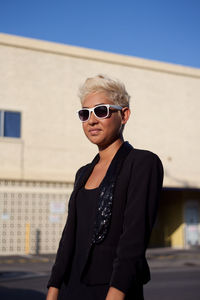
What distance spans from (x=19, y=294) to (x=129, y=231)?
801 centimetres

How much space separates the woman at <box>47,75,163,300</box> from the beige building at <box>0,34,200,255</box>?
18.3m

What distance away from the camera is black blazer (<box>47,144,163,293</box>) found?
198 cm

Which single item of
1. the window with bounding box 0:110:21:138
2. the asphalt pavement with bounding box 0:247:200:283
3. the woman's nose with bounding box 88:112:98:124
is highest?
A: the window with bounding box 0:110:21:138

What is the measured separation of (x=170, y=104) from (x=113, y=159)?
23.1m

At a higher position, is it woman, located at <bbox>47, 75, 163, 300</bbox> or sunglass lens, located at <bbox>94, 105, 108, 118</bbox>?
sunglass lens, located at <bbox>94, 105, 108, 118</bbox>

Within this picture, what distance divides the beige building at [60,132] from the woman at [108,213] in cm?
1830

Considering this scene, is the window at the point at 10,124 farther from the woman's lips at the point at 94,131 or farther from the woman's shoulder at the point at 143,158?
the woman's shoulder at the point at 143,158

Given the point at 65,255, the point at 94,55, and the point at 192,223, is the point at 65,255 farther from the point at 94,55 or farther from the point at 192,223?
the point at 192,223

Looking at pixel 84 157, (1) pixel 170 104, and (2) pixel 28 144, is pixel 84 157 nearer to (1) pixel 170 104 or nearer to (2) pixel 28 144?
(2) pixel 28 144

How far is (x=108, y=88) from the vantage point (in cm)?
240

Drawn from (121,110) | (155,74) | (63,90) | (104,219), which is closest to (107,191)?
(104,219)

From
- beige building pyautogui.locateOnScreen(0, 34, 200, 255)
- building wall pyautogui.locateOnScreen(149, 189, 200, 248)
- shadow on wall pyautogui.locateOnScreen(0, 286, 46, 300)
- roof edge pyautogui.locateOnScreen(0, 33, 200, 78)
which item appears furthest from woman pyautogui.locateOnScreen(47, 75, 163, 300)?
building wall pyautogui.locateOnScreen(149, 189, 200, 248)

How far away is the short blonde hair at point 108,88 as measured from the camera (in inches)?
94.0

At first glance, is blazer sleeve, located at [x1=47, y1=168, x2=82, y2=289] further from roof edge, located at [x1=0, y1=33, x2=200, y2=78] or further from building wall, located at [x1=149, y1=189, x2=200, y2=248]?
building wall, located at [x1=149, y1=189, x2=200, y2=248]
